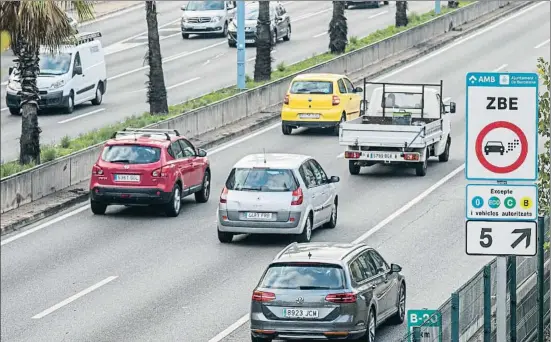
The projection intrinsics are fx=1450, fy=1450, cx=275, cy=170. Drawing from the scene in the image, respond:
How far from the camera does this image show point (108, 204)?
95.5 ft

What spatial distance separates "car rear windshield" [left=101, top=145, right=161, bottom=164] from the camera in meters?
28.6

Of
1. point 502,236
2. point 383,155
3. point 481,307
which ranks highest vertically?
point 502,236

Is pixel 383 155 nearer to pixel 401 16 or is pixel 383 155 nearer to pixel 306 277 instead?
pixel 306 277

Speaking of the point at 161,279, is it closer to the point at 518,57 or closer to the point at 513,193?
the point at 513,193

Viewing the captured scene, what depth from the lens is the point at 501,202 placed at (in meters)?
11.7

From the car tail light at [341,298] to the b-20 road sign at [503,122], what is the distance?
664 cm

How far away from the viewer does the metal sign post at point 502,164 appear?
37.7 ft

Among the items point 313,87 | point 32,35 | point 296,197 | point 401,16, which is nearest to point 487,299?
point 296,197

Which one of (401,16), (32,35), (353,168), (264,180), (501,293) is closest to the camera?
(501,293)

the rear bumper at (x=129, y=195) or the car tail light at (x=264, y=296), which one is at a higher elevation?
the car tail light at (x=264, y=296)

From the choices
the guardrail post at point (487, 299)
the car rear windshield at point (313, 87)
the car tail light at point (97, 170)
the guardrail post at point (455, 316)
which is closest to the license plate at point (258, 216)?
the car tail light at point (97, 170)

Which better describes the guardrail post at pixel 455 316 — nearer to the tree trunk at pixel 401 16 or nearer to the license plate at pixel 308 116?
the license plate at pixel 308 116

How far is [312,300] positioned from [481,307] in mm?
3001

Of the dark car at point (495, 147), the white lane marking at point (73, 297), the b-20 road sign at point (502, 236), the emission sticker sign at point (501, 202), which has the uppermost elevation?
the dark car at point (495, 147)
